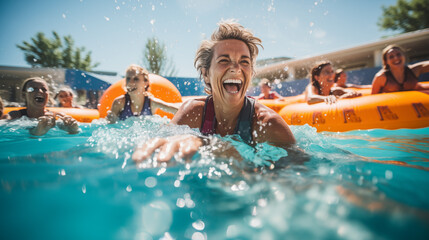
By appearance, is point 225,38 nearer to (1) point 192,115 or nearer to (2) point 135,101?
(1) point 192,115

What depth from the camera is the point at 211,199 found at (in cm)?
109

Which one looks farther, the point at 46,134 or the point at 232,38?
the point at 46,134

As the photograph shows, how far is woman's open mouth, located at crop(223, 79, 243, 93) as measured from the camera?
7.30ft

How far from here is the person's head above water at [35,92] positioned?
12.1ft

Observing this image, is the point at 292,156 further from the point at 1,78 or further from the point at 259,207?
the point at 1,78

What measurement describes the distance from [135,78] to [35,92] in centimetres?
171

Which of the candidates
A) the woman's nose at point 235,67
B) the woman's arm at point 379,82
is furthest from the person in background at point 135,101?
the woman's arm at point 379,82

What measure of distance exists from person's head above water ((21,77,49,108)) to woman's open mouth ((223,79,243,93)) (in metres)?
3.48

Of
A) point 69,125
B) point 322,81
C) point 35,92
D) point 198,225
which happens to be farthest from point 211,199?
point 322,81

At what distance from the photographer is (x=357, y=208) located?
0.91 metres

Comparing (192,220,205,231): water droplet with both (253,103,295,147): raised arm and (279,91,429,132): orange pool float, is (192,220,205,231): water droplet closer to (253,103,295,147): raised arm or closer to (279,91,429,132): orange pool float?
(253,103,295,147): raised arm

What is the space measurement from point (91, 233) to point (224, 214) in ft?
1.80

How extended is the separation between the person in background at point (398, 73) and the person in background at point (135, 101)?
485cm

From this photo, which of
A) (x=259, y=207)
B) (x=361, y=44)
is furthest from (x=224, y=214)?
(x=361, y=44)
